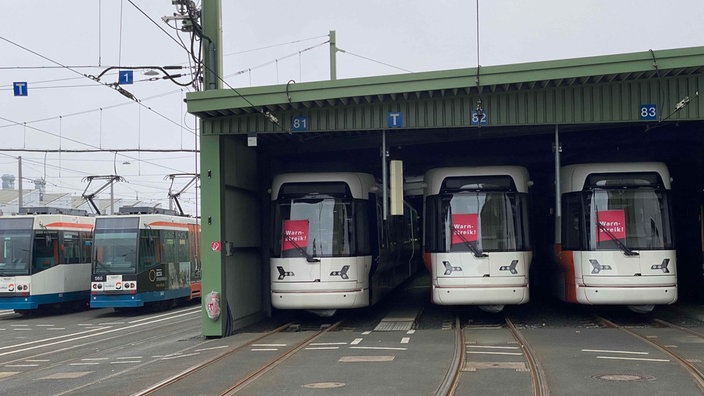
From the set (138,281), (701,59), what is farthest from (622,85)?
(138,281)

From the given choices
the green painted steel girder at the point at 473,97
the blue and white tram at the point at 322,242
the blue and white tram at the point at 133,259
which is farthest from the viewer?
the blue and white tram at the point at 133,259

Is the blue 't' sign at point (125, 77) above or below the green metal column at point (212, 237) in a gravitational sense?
above

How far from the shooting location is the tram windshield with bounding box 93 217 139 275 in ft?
84.9

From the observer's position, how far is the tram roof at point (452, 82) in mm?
15125

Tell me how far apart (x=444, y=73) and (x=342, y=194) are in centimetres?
346

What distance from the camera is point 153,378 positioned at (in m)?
11.4

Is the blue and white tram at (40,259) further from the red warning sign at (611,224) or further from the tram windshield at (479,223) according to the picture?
the red warning sign at (611,224)

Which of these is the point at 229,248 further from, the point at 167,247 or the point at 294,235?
the point at 167,247

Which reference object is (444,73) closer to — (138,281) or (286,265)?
(286,265)

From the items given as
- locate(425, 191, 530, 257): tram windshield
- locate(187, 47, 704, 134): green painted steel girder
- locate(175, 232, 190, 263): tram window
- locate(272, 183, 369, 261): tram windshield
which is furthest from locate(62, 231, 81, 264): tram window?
locate(425, 191, 530, 257): tram windshield

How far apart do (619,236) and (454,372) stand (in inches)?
272

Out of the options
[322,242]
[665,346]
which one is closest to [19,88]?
[322,242]

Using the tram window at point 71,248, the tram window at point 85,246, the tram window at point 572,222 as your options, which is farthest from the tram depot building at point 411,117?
the tram window at point 85,246

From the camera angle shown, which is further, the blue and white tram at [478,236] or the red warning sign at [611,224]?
the blue and white tram at [478,236]
